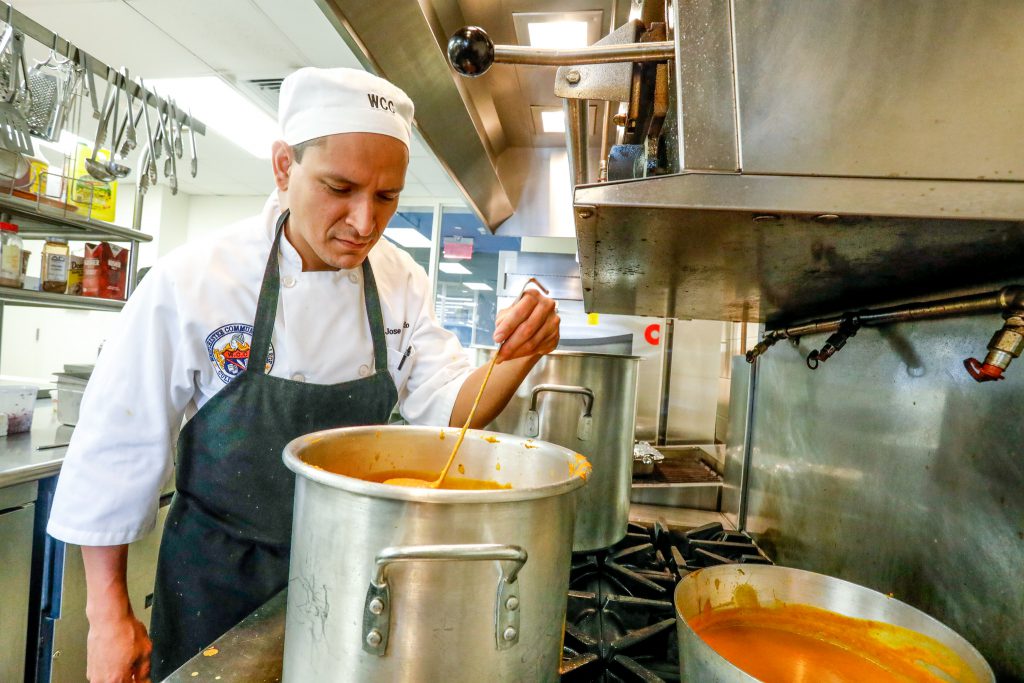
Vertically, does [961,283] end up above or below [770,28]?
below

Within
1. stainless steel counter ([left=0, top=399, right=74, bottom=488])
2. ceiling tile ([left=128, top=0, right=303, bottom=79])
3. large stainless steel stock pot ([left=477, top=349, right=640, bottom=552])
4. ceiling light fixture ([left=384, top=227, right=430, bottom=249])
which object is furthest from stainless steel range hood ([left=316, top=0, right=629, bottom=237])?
ceiling light fixture ([left=384, top=227, right=430, bottom=249])

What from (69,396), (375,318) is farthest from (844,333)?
(69,396)

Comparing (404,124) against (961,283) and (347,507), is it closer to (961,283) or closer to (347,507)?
(347,507)

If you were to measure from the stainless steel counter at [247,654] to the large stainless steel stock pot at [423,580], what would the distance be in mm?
177

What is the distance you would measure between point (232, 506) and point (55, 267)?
1.85m

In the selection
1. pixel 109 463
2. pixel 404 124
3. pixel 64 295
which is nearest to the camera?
pixel 109 463

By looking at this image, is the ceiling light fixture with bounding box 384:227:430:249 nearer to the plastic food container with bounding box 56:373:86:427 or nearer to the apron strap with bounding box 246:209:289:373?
the plastic food container with bounding box 56:373:86:427

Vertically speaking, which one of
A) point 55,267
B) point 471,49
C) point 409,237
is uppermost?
point 409,237

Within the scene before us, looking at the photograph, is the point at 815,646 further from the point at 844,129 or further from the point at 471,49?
the point at 471,49

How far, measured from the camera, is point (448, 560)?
16.6 inches

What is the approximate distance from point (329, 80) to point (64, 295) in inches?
74.5

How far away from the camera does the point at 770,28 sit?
1.57 ft

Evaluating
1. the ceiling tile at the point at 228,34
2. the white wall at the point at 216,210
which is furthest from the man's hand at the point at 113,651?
the white wall at the point at 216,210

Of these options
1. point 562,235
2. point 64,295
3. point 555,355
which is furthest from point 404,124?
point 562,235
